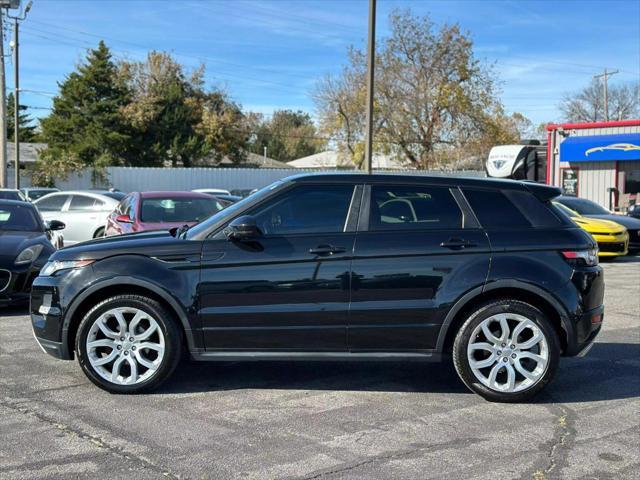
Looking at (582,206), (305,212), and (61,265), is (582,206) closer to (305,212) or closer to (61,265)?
(305,212)

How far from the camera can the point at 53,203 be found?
647 inches

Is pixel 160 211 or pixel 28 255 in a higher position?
pixel 160 211

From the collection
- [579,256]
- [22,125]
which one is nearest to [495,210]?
[579,256]

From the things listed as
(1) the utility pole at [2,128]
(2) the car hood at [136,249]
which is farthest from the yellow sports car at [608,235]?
(1) the utility pole at [2,128]

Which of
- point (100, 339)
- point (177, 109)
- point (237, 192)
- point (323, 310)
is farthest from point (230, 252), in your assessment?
point (177, 109)

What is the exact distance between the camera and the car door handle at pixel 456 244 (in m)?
5.38

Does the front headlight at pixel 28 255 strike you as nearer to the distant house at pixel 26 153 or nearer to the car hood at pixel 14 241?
the car hood at pixel 14 241

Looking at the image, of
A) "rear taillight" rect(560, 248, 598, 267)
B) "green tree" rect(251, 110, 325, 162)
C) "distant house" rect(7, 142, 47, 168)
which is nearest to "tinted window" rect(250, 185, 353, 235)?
"rear taillight" rect(560, 248, 598, 267)

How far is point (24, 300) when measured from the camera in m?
8.57

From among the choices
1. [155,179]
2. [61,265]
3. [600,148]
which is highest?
[600,148]

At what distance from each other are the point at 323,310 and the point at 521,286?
5.03 feet

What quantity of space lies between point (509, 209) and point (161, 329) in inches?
114

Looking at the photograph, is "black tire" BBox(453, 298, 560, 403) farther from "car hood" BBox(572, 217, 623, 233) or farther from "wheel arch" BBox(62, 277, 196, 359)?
"car hood" BBox(572, 217, 623, 233)

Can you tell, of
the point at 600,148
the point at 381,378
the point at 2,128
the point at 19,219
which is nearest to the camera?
the point at 381,378
